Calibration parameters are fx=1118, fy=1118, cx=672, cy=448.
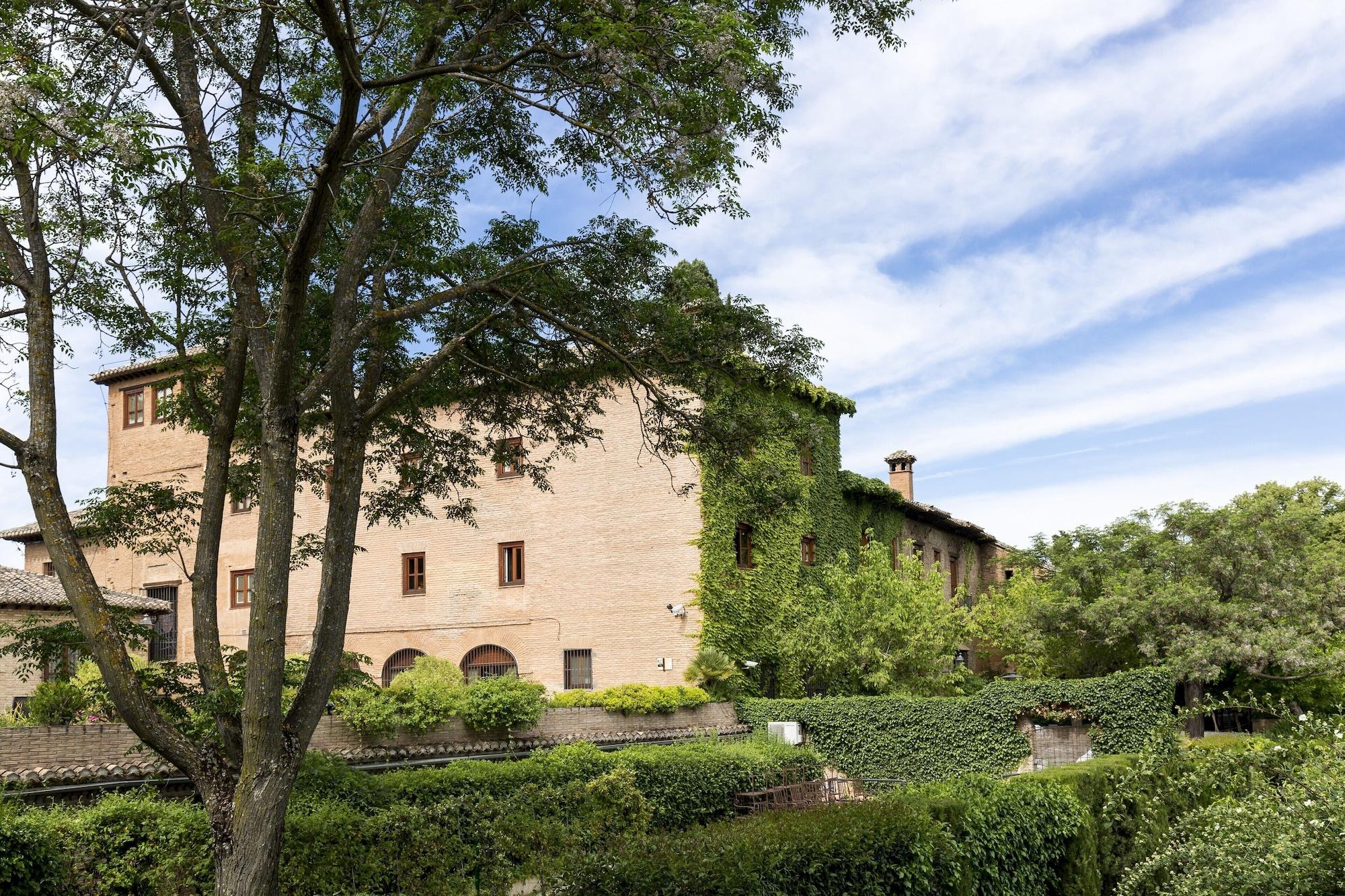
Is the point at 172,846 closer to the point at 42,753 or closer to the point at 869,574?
the point at 42,753

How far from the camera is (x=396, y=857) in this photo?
1243cm

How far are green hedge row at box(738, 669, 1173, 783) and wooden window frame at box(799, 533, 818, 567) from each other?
559 centimetres

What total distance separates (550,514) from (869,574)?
26.7 feet

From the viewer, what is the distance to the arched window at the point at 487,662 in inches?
1124

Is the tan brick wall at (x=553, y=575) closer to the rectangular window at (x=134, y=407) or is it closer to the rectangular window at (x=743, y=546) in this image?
the rectangular window at (x=743, y=546)

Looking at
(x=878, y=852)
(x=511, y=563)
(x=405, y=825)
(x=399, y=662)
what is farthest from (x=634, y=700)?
(x=878, y=852)

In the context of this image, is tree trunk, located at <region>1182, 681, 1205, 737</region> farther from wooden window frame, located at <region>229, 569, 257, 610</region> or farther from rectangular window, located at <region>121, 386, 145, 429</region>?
rectangular window, located at <region>121, 386, 145, 429</region>

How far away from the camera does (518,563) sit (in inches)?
1141

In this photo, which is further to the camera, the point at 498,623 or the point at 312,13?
the point at 498,623

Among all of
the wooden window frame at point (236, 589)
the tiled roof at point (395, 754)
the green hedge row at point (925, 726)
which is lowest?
the green hedge row at point (925, 726)

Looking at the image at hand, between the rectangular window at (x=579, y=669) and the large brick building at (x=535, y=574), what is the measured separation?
0.04 metres

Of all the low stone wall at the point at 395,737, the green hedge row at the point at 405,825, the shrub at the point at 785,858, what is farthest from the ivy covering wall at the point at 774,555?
the shrub at the point at 785,858

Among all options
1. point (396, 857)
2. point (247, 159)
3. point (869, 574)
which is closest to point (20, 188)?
point (247, 159)

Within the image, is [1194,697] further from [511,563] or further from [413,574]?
[413,574]
